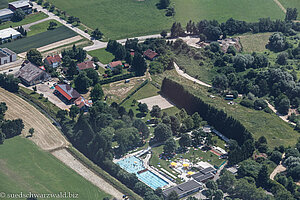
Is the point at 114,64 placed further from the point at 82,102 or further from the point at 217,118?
the point at 217,118

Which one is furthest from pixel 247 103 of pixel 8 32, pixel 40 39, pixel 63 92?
pixel 8 32

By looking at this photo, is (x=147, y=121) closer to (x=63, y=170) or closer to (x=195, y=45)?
(x=63, y=170)

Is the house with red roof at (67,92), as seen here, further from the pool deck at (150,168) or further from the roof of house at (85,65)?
the pool deck at (150,168)

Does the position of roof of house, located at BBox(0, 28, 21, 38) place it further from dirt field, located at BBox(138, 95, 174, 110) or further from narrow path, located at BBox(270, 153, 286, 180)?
narrow path, located at BBox(270, 153, 286, 180)

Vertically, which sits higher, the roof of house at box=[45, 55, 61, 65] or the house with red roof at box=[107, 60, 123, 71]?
the roof of house at box=[45, 55, 61, 65]

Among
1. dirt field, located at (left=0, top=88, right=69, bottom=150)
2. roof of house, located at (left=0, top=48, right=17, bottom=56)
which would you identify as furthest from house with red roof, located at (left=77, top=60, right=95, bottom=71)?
dirt field, located at (left=0, top=88, right=69, bottom=150)

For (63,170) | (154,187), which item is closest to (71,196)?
(63,170)
